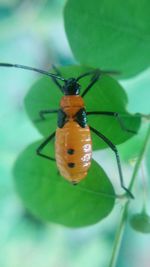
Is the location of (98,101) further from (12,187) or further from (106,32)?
(12,187)

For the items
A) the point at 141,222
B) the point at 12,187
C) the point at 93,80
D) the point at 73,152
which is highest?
the point at 93,80

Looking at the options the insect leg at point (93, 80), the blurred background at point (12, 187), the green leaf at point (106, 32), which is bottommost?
the blurred background at point (12, 187)

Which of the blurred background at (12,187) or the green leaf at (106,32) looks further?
the blurred background at (12,187)

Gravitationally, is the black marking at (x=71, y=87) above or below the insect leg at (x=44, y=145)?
above

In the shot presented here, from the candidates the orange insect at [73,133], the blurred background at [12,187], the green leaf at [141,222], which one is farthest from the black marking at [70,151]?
the blurred background at [12,187]

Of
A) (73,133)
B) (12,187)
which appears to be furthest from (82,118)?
(12,187)

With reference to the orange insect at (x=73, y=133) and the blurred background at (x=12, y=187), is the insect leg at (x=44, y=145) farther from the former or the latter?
the blurred background at (x=12, y=187)
